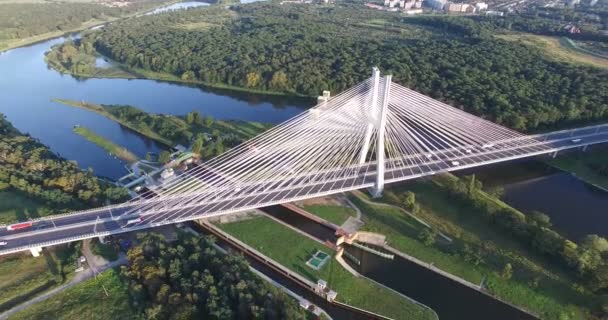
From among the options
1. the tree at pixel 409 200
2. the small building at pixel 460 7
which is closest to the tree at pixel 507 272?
the tree at pixel 409 200

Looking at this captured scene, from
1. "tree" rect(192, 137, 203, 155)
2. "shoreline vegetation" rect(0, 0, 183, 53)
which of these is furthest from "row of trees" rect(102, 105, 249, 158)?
"shoreline vegetation" rect(0, 0, 183, 53)

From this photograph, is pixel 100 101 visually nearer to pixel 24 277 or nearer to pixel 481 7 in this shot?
pixel 24 277

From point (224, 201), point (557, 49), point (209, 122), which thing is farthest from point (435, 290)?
point (557, 49)

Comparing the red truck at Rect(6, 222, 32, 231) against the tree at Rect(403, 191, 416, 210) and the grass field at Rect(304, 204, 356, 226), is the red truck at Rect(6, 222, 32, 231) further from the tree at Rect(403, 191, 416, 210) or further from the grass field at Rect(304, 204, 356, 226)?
the tree at Rect(403, 191, 416, 210)

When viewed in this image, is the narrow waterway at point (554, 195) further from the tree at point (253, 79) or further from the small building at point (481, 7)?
the small building at point (481, 7)

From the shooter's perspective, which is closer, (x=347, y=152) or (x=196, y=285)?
(x=196, y=285)

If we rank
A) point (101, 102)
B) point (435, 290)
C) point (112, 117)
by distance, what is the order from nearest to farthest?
1. point (435, 290)
2. point (112, 117)
3. point (101, 102)

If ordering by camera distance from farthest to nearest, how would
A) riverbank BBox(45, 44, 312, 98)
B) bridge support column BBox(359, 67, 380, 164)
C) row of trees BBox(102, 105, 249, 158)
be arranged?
1. riverbank BBox(45, 44, 312, 98)
2. row of trees BBox(102, 105, 249, 158)
3. bridge support column BBox(359, 67, 380, 164)
